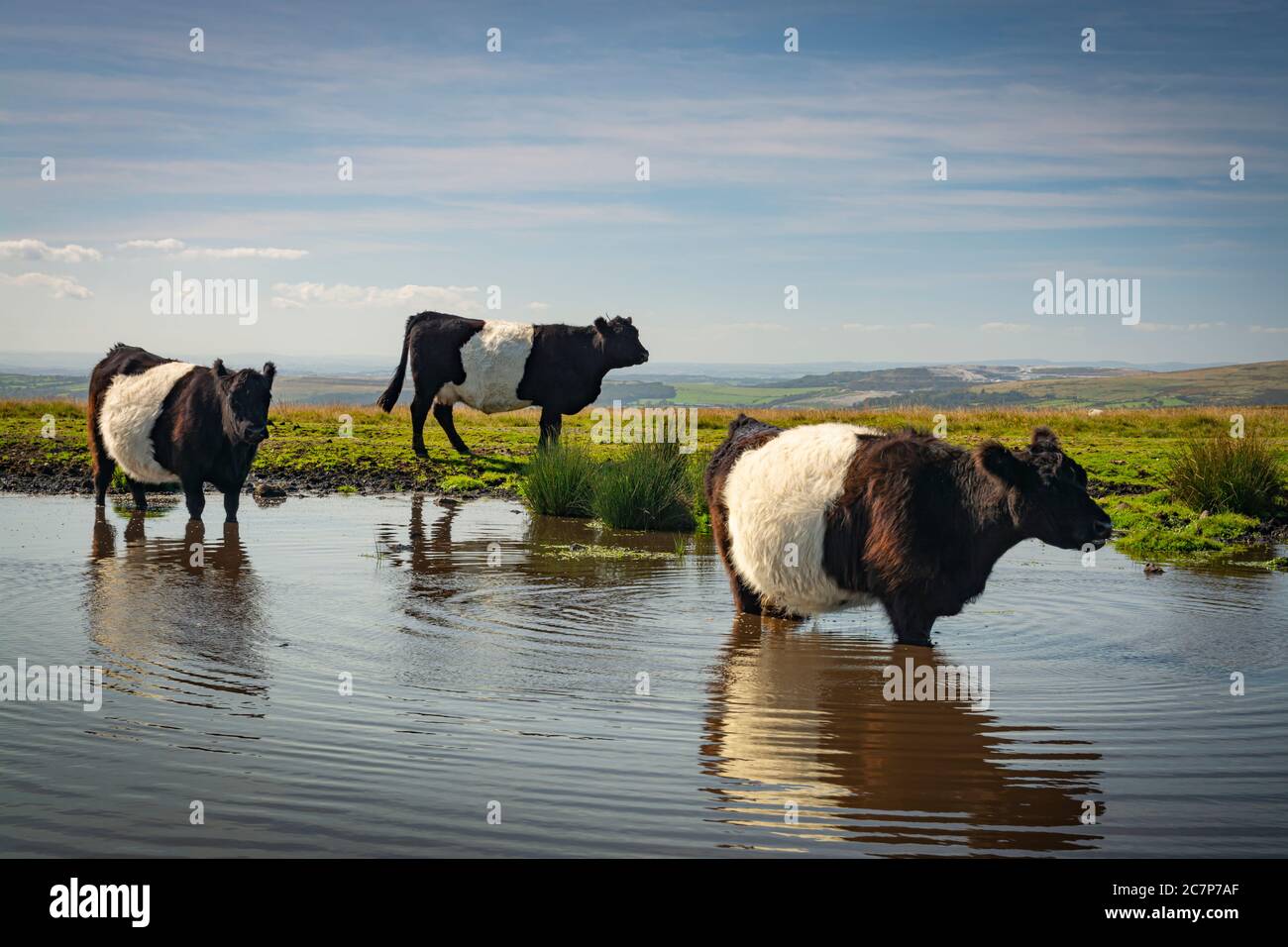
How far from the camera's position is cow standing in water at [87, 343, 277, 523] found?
44.3 ft

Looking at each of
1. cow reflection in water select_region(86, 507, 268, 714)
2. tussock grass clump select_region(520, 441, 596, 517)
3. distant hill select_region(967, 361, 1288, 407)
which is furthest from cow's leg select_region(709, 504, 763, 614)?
distant hill select_region(967, 361, 1288, 407)

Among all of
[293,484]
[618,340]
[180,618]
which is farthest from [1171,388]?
[180,618]

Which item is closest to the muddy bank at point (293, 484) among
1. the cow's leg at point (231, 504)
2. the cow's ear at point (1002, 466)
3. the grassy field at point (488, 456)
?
the grassy field at point (488, 456)

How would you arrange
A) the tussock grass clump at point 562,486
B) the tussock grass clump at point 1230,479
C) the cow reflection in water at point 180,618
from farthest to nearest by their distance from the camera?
the tussock grass clump at point 562,486, the tussock grass clump at point 1230,479, the cow reflection in water at point 180,618

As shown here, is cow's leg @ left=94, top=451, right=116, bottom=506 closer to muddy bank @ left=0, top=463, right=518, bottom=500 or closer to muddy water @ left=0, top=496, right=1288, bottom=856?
muddy bank @ left=0, top=463, right=518, bottom=500

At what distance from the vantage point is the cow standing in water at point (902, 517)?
7.77 m

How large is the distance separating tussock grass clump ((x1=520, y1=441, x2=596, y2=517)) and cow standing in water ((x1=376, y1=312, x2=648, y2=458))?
477 cm

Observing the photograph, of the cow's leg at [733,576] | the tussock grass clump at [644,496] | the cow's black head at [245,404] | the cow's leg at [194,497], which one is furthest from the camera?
the tussock grass clump at [644,496]

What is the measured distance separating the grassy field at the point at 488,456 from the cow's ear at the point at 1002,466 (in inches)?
241

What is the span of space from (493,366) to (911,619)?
550 inches

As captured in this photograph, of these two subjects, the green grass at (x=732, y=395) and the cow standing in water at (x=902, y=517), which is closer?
the cow standing in water at (x=902, y=517)

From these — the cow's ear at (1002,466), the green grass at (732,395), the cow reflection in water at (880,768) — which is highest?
the green grass at (732,395)

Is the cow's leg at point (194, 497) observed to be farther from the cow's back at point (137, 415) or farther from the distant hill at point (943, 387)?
the distant hill at point (943, 387)
